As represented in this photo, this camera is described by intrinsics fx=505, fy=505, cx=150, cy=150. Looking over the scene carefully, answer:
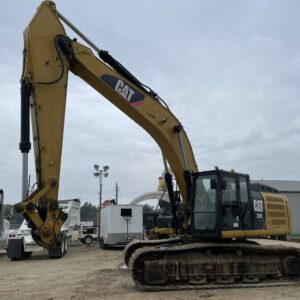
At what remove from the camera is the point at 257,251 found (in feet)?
39.1

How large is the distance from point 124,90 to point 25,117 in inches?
107

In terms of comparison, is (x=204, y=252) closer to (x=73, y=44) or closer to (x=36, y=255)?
(x=73, y=44)

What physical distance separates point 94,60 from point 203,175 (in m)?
3.71

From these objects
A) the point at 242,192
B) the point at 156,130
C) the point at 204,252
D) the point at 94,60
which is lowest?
the point at 204,252

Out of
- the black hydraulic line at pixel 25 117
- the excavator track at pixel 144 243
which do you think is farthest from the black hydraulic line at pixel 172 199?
the black hydraulic line at pixel 25 117

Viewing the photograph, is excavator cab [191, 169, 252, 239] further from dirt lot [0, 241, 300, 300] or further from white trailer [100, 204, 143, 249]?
white trailer [100, 204, 143, 249]

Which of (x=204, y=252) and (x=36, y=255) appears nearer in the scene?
(x=204, y=252)

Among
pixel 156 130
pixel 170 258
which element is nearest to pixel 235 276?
pixel 170 258

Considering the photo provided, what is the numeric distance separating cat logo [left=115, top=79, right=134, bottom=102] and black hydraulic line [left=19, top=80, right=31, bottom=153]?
87.7 inches

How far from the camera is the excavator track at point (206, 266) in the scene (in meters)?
11.2

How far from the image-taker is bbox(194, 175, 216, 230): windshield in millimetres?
11672

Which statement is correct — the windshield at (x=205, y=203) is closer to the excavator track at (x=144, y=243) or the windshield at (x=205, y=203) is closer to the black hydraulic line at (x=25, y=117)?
the excavator track at (x=144, y=243)

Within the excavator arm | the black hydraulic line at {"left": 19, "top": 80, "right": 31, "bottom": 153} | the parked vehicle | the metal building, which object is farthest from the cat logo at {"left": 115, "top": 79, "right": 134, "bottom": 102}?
the metal building

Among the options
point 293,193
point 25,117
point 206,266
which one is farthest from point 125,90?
point 293,193
